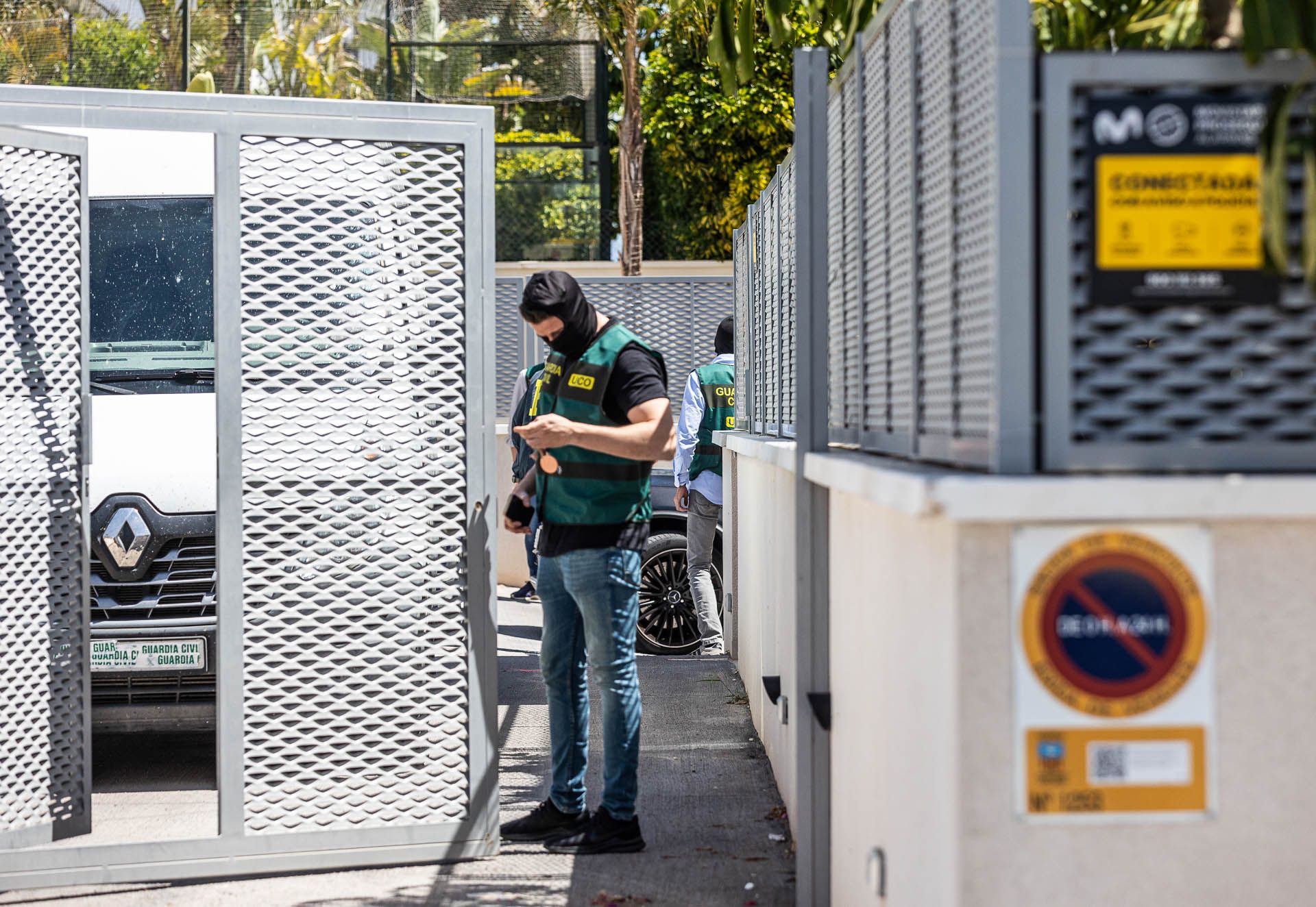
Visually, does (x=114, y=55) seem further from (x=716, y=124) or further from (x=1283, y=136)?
(x=1283, y=136)

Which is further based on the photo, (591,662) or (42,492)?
(591,662)

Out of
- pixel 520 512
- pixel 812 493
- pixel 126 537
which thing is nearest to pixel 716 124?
pixel 126 537

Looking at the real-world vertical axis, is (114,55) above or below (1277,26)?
above

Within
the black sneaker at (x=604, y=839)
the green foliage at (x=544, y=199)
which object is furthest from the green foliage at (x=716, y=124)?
the black sneaker at (x=604, y=839)

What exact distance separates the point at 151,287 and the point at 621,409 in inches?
135

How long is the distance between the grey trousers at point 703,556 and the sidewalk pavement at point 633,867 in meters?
1.96

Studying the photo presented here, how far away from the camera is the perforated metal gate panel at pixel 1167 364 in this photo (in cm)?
248

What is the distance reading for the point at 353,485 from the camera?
4.67 metres

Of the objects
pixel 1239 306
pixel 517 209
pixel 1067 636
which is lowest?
pixel 1067 636

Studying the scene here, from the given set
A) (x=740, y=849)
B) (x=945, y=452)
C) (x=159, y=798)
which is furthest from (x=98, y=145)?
(x=945, y=452)

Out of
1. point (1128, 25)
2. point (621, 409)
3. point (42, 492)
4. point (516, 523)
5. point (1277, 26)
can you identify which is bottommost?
point (516, 523)

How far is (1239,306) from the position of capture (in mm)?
2490

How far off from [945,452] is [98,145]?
580cm

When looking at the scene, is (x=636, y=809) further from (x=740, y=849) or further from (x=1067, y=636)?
(x=1067, y=636)
